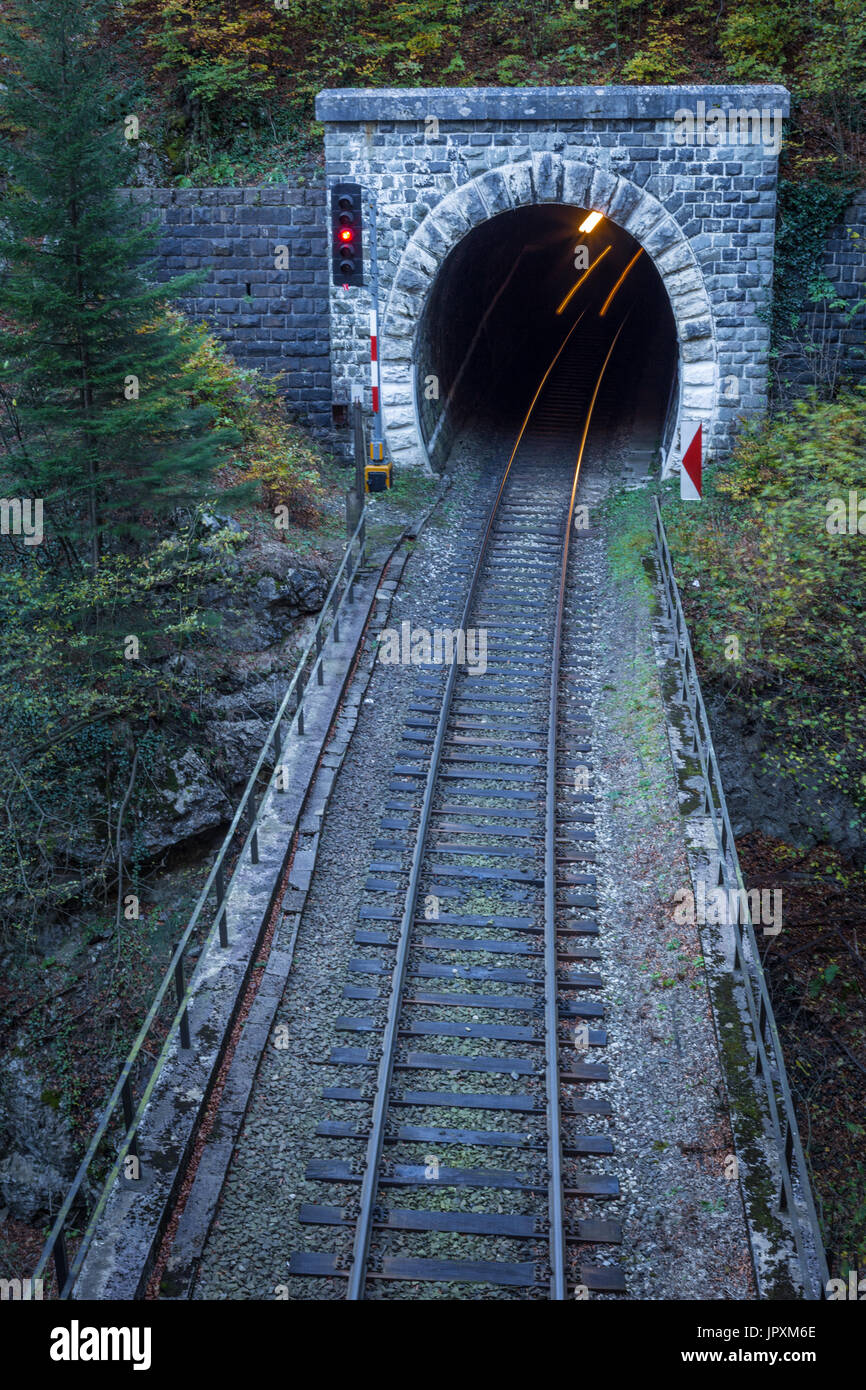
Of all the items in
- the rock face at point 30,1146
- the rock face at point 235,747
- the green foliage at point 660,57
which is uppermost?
the green foliage at point 660,57

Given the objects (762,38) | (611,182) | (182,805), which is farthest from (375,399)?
(762,38)

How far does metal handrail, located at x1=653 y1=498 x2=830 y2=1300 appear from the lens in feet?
24.0

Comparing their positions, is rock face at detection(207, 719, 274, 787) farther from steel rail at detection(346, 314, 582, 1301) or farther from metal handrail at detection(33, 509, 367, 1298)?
steel rail at detection(346, 314, 582, 1301)

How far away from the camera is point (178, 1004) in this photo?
9492 millimetres

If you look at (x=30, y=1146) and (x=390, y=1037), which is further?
(x=30, y=1146)

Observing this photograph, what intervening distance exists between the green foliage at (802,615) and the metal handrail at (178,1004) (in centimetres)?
528

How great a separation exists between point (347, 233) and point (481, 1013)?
1141 cm

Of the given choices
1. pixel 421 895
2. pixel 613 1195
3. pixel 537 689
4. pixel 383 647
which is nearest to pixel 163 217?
pixel 383 647

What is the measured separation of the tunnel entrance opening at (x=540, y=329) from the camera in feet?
73.0

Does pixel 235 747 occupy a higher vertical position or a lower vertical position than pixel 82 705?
lower

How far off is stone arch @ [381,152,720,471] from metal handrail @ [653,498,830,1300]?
678cm

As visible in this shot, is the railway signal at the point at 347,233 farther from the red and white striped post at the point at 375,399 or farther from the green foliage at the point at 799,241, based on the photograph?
the green foliage at the point at 799,241

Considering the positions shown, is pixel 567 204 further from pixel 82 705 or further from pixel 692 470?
pixel 82 705

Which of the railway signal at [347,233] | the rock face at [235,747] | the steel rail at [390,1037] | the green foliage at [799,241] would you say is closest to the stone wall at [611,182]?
the green foliage at [799,241]
